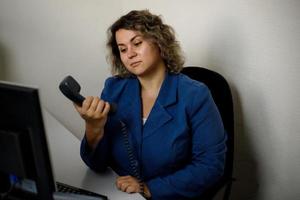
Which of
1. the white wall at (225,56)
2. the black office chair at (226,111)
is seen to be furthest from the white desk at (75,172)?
the white wall at (225,56)

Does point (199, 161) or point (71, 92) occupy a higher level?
point (71, 92)

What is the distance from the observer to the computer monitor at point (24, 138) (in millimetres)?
703

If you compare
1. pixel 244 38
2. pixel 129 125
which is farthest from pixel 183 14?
pixel 129 125

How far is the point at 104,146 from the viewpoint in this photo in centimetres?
124

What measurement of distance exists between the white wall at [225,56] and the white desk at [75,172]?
1.85ft

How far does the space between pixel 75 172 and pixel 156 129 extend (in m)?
0.32

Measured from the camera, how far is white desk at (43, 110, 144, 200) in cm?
107

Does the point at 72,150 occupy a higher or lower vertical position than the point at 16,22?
lower

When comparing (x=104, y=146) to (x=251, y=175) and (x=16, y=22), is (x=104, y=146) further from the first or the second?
(x=16, y=22)

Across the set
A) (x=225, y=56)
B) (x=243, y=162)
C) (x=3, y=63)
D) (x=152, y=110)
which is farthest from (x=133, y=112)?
(x=3, y=63)

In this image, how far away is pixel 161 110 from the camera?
1231 millimetres

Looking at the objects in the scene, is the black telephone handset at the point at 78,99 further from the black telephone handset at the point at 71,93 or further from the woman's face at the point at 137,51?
the woman's face at the point at 137,51

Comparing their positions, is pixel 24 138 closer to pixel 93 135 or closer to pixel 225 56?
pixel 93 135

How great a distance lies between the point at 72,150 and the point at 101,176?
0.86 feet
